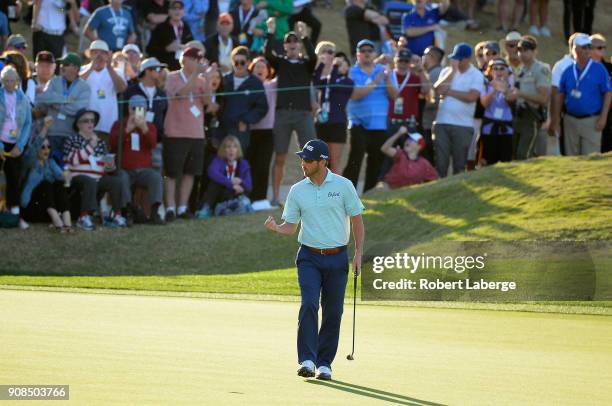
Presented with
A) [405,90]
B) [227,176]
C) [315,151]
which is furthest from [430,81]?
[315,151]

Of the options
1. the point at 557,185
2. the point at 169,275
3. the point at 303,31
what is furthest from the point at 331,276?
the point at 303,31

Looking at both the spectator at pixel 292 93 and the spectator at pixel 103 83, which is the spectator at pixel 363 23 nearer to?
the spectator at pixel 292 93

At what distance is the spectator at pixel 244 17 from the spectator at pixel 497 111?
15.5 feet

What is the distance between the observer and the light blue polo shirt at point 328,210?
9625 millimetres

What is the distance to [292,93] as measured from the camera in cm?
2098

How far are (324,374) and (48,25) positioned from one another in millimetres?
14134

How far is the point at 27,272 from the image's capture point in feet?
59.8

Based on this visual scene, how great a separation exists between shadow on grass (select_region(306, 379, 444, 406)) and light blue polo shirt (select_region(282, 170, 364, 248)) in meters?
1.07

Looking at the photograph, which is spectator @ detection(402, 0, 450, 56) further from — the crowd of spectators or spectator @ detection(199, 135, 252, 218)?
Answer: spectator @ detection(199, 135, 252, 218)

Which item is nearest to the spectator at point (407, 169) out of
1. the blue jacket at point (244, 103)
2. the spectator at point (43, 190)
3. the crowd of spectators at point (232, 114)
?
the crowd of spectators at point (232, 114)

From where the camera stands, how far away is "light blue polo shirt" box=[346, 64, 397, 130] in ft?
68.6

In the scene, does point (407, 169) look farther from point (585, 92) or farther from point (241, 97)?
point (585, 92)

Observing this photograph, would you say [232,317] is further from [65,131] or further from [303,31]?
[303,31]

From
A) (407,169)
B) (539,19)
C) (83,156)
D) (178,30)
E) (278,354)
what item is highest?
(539,19)
